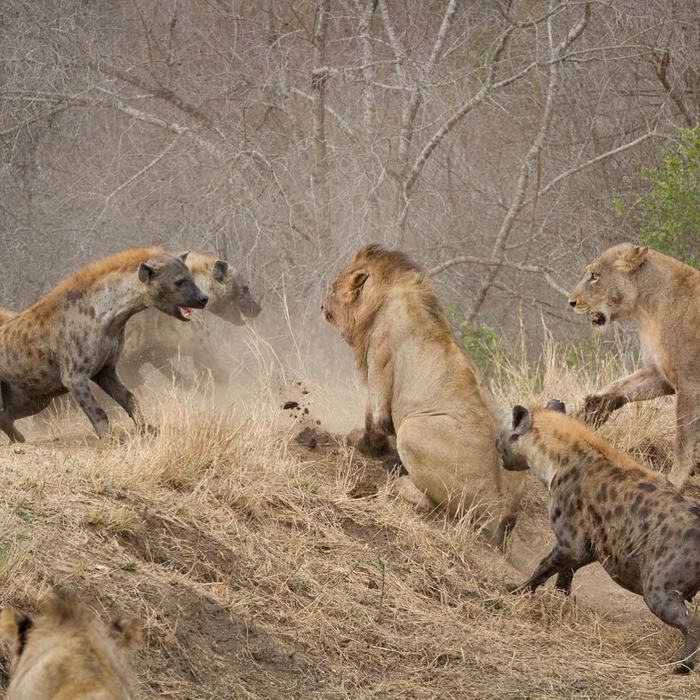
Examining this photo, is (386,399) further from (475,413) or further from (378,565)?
(378,565)

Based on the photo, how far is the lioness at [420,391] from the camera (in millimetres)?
8836

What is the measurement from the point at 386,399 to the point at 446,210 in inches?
326

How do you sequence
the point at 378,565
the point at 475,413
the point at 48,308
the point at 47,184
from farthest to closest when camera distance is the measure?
the point at 47,184
the point at 48,308
the point at 475,413
the point at 378,565

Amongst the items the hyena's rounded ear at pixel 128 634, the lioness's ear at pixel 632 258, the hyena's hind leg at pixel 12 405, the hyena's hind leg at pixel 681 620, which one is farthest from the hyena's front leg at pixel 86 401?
the hyena's rounded ear at pixel 128 634

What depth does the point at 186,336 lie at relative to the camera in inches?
531

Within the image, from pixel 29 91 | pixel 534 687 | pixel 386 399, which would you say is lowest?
pixel 534 687

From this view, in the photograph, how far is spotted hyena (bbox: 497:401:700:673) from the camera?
7195 millimetres

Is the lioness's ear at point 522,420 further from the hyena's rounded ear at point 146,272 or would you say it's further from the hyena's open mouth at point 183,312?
the hyena's rounded ear at point 146,272

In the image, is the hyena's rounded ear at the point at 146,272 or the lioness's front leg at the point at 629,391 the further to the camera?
the lioness's front leg at the point at 629,391

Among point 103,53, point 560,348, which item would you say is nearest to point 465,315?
point 560,348

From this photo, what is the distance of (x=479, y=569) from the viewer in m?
8.30

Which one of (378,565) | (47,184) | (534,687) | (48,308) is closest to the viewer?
(534,687)

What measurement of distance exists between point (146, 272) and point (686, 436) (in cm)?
407

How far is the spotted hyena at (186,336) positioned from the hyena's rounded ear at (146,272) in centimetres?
298
